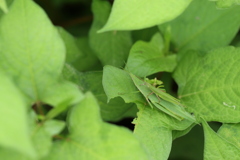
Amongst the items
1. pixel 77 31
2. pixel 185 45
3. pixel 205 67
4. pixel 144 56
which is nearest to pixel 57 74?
pixel 144 56

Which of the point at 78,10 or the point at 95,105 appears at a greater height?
the point at 95,105

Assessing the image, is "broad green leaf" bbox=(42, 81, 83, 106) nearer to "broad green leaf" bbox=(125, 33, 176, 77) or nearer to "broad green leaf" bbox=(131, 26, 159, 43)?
"broad green leaf" bbox=(125, 33, 176, 77)

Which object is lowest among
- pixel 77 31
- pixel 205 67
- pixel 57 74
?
pixel 77 31

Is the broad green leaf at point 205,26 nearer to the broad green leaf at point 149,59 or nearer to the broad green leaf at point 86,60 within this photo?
the broad green leaf at point 149,59

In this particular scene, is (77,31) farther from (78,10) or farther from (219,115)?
(219,115)

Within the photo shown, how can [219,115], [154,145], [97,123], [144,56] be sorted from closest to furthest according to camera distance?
[97,123]
[154,145]
[219,115]
[144,56]

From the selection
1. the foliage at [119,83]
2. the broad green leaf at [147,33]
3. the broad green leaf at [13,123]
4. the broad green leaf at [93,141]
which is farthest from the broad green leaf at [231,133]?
the broad green leaf at [13,123]

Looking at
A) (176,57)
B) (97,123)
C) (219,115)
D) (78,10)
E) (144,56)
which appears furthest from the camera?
(78,10)
